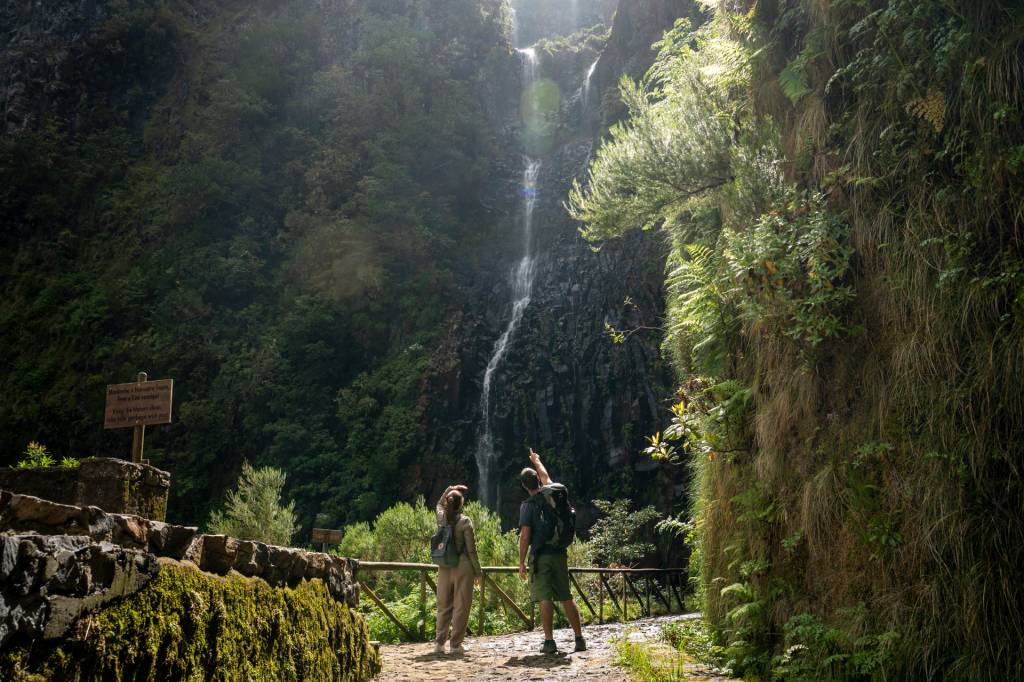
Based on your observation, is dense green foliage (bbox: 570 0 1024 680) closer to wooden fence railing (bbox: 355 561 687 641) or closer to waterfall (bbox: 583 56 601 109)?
wooden fence railing (bbox: 355 561 687 641)

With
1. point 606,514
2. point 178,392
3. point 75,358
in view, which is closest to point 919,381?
point 606,514

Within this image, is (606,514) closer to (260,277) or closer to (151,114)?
(260,277)

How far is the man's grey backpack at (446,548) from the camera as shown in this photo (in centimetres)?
714

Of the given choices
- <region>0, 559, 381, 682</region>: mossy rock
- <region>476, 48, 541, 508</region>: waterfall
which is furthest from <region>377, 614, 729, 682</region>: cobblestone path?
<region>476, 48, 541, 508</region>: waterfall

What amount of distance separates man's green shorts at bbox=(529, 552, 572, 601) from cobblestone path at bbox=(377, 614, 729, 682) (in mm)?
496

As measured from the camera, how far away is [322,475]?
81.9ft

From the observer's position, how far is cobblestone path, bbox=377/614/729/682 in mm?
5473

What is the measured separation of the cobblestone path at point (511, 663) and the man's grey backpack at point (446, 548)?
825 mm

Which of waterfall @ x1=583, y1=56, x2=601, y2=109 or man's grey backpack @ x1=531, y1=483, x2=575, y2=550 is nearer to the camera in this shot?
man's grey backpack @ x1=531, y1=483, x2=575, y2=550

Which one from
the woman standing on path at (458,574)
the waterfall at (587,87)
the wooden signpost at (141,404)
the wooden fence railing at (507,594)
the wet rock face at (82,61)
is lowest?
the wooden fence railing at (507,594)

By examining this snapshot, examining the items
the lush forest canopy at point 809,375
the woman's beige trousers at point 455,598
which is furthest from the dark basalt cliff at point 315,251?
the woman's beige trousers at point 455,598

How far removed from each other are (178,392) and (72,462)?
845 inches

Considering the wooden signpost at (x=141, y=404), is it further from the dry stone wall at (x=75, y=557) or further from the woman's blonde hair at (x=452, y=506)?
the dry stone wall at (x=75, y=557)

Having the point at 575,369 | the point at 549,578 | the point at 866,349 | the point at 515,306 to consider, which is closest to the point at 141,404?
the point at 549,578
